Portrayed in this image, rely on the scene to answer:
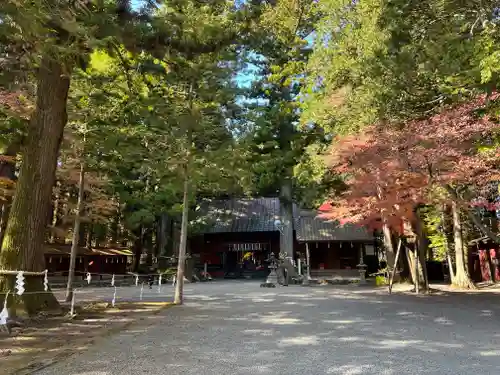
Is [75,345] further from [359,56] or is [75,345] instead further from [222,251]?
[222,251]

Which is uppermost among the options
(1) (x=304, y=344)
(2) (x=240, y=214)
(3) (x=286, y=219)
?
(2) (x=240, y=214)

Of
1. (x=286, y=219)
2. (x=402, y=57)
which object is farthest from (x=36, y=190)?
(x=286, y=219)

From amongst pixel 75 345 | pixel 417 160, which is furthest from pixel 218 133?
pixel 75 345

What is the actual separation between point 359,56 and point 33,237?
7.80 metres

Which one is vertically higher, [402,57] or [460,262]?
[402,57]

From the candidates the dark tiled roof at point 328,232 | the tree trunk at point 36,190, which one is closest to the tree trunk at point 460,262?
the dark tiled roof at point 328,232

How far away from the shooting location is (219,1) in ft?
27.8

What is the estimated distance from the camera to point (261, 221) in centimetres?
2758

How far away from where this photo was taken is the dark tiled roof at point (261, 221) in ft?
76.0

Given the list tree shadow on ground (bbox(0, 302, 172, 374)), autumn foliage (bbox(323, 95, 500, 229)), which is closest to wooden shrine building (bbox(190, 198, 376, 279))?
autumn foliage (bbox(323, 95, 500, 229))

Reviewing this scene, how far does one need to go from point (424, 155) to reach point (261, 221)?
1925cm

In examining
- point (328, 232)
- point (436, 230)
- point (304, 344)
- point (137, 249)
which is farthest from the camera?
point (137, 249)

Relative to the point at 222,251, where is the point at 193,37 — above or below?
above

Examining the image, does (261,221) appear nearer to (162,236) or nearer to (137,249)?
(162,236)
